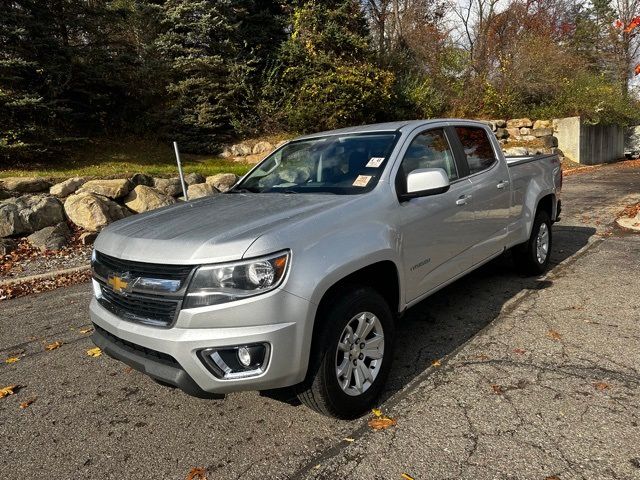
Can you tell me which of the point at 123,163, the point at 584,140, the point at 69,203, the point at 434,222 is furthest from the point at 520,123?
the point at 434,222

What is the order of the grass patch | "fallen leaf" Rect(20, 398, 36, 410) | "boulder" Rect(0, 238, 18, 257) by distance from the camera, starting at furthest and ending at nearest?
the grass patch → "boulder" Rect(0, 238, 18, 257) → "fallen leaf" Rect(20, 398, 36, 410)

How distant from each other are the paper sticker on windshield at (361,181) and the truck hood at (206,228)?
8.4 inches

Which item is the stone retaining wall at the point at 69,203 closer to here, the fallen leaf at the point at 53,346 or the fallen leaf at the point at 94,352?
the fallen leaf at the point at 53,346

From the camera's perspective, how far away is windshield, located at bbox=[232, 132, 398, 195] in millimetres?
3324

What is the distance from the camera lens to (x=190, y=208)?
332 cm

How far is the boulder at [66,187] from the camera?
8281mm

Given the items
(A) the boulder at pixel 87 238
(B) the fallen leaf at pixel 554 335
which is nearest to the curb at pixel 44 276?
(A) the boulder at pixel 87 238

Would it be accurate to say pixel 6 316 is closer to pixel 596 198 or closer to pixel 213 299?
pixel 213 299

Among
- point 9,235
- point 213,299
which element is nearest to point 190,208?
A: point 213,299

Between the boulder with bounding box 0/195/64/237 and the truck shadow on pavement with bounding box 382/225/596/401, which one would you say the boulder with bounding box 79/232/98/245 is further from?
the truck shadow on pavement with bounding box 382/225/596/401

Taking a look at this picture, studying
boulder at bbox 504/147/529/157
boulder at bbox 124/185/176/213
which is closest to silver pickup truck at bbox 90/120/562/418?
boulder at bbox 124/185/176/213

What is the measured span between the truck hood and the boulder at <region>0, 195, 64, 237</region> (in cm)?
522

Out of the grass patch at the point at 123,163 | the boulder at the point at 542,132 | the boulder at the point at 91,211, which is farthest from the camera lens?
the boulder at the point at 542,132

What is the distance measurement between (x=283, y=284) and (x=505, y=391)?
1.70 metres
